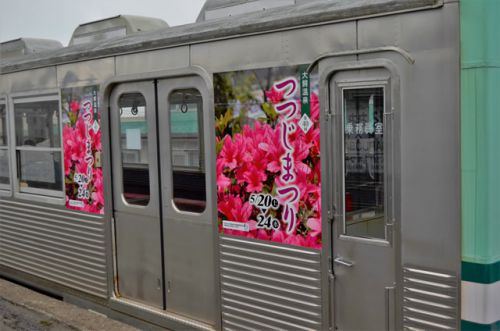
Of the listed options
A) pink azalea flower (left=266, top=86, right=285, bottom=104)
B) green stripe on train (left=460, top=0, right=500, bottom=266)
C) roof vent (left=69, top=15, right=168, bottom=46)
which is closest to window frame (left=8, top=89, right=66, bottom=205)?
roof vent (left=69, top=15, right=168, bottom=46)

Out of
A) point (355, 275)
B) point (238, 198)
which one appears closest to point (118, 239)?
point (238, 198)

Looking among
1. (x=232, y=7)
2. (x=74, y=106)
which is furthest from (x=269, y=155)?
(x=74, y=106)

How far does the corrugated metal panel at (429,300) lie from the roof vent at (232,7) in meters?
2.03

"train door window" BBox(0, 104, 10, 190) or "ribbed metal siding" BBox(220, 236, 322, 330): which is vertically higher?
"train door window" BBox(0, 104, 10, 190)

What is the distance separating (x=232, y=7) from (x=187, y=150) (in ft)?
3.68

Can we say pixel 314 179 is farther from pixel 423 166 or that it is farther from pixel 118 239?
pixel 118 239

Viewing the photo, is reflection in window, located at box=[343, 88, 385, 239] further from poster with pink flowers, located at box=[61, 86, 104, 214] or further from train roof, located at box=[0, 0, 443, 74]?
poster with pink flowers, located at box=[61, 86, 104, 214]

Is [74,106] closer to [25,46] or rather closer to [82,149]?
[82,149]

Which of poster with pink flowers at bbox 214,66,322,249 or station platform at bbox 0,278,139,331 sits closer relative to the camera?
poster with pink flowers at bbox 214,66,322,249

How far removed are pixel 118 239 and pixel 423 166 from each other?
3.01 m

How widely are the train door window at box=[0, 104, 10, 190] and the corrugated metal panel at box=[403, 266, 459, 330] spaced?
16.1 feet

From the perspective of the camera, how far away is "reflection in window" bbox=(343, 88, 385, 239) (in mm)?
3570

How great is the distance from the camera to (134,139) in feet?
17.2

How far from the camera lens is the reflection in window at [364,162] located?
3.57 metres
